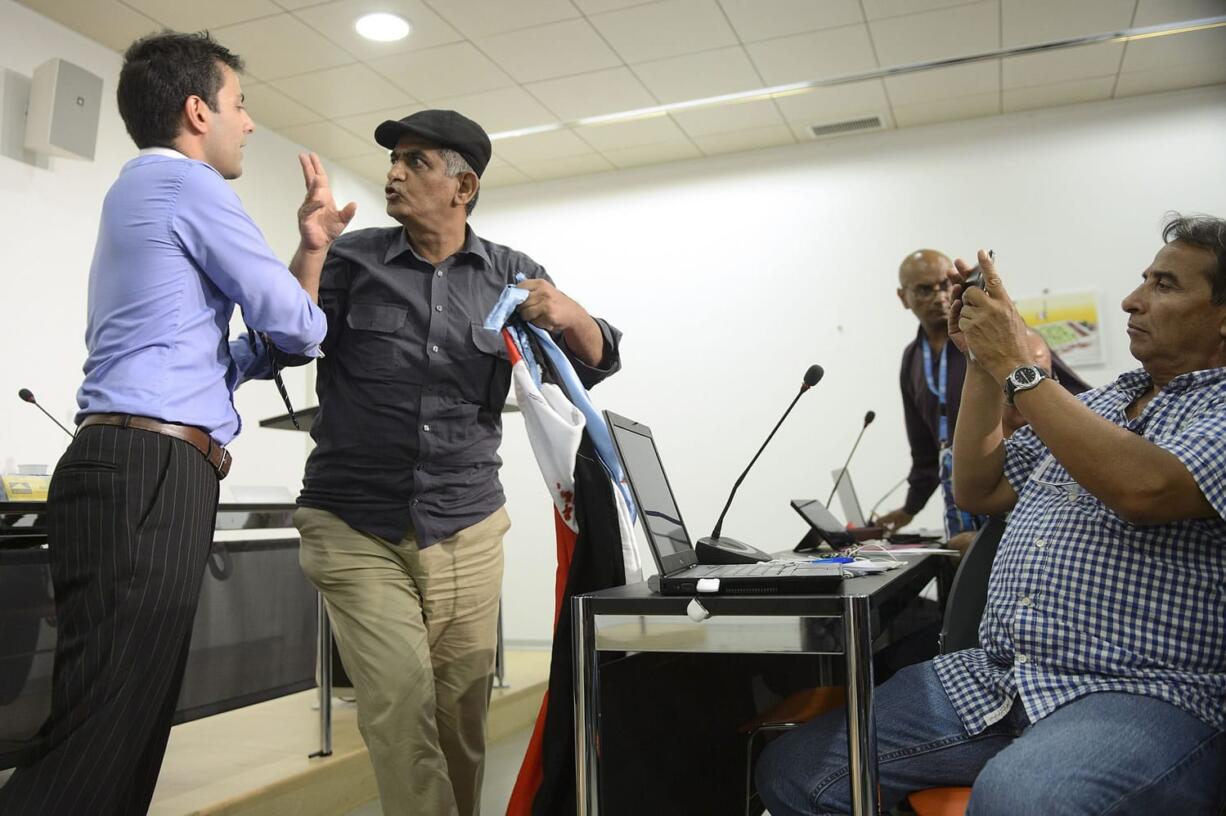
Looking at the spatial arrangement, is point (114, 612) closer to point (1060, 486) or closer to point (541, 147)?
point (1060, 486)

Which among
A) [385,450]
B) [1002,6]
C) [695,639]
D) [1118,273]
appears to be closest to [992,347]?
[695,639]

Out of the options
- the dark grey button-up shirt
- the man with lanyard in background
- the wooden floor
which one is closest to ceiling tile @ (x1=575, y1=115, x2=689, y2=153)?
the man with lanyard in background

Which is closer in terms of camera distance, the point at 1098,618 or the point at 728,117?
the point at 1098,618

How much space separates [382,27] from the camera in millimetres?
4297

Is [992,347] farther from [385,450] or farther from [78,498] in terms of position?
[78,498]

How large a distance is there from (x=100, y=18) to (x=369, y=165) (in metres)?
2.05

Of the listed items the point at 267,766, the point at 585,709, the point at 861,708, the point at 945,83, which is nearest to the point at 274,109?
the point at 945,83

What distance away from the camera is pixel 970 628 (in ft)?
5.72

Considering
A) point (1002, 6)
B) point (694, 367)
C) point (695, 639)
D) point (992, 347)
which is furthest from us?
point (694, 367)

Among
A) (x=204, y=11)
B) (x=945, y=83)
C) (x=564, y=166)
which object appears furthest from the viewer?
(x=564, y=166)

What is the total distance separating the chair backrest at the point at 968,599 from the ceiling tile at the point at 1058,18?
3.33 meters

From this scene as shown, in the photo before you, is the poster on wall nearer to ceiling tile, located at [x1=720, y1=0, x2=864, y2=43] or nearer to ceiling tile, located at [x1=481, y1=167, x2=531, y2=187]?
ceiling tile, located at [x1=720, y1=0, x2=864, y2=43]

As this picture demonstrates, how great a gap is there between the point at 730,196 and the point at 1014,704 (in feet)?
16.3

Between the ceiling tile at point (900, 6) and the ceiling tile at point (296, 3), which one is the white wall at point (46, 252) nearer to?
the ceiling tile at point (296, 3)
